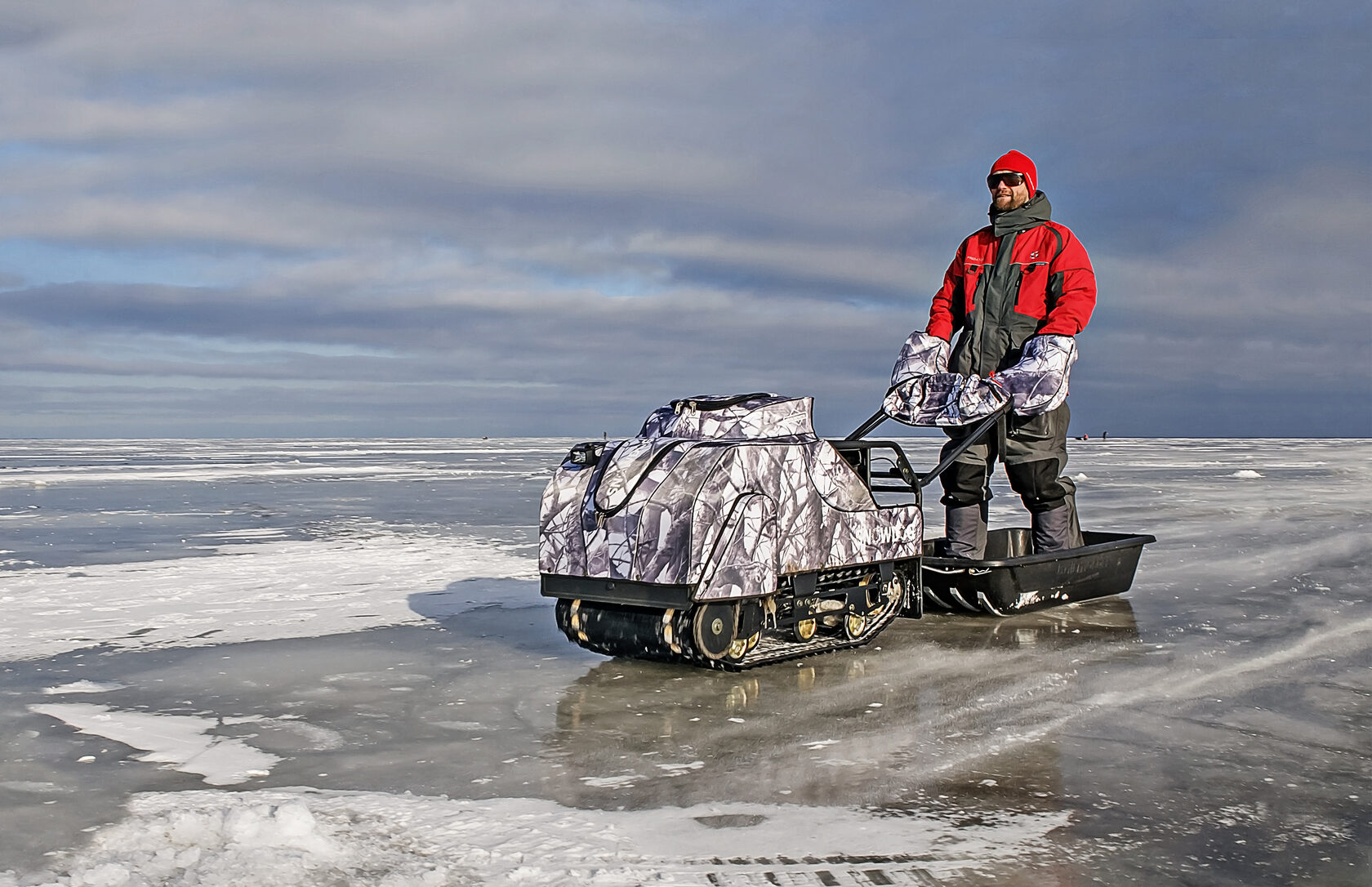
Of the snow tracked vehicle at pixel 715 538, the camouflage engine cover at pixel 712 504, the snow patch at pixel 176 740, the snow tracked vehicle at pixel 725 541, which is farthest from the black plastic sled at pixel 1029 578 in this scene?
the snow patch at pixel 176 740

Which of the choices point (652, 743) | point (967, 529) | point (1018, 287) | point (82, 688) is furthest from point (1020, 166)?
point (82, 688)

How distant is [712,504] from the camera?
4609mm

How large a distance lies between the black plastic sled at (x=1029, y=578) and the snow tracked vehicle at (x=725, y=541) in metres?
0.41

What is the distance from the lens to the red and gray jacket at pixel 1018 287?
6141 mm

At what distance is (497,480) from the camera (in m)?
22.5

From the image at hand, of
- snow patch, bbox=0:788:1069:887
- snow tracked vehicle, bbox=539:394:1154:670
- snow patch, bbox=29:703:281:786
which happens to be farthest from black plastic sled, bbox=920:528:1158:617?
snow patch, bbox=29:703:281:786

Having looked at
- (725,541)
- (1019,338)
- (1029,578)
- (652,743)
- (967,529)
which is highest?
(1019,338)

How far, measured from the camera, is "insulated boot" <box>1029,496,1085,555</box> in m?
6.56

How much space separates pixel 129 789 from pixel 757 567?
244 cm

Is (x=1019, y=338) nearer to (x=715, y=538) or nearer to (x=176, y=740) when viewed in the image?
(x=715, y=538)

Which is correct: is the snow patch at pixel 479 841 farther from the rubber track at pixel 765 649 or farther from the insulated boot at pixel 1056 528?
the insulated boot at pixel 1056 528

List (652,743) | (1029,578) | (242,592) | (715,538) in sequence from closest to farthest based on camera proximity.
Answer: (652,743)
(715,538)
(1029,578)
(242,592)

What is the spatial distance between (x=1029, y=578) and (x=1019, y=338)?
1.31 metres

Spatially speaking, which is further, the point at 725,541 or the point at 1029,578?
the point at 1029,578
